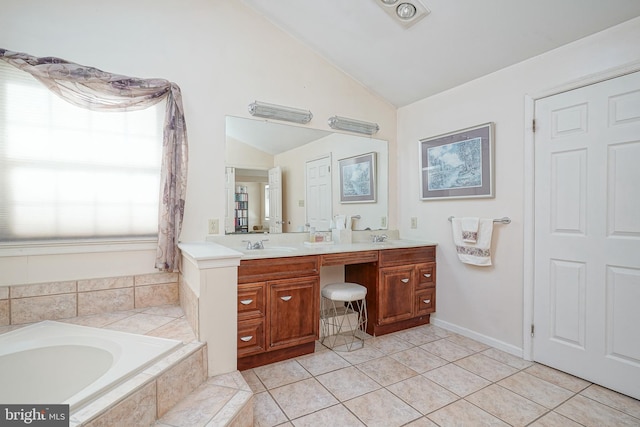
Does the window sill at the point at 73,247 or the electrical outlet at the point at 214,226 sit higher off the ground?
the electrical outlet at the point at 214,226

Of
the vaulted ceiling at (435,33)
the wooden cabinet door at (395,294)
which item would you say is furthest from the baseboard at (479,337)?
the vaulted ceiling at (435,33)

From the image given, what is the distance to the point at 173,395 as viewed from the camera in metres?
1.49

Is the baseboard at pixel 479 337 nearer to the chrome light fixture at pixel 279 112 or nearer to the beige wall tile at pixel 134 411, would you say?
the chrome light fixture at pixel 279 112

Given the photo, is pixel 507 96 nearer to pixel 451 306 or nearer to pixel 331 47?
pixel 331 47

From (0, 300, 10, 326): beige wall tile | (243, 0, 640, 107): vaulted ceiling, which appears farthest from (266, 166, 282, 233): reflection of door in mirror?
(0, 300, 10, 326): beige wall tile

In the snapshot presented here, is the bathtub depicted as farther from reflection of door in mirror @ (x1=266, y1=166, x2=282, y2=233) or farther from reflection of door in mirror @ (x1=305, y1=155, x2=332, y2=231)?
reflection of door in mirror @ (x1=305, y1=155, x2=332, y2=231)

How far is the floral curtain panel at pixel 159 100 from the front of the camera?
2.04 meters

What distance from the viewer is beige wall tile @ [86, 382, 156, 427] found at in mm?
1148

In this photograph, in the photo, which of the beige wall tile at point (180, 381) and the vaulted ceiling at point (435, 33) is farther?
the vaulted ceiling at point (435, 33)

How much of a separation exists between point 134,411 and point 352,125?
2.75 meters

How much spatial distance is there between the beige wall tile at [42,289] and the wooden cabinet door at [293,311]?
4.41 feet

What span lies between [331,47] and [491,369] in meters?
2.94

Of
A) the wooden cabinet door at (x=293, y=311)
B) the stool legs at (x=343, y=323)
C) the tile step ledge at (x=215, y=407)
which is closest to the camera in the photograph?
the tile step ledge at (x=215, y=407)

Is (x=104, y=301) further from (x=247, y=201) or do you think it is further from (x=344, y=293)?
(x=344, y=293)
